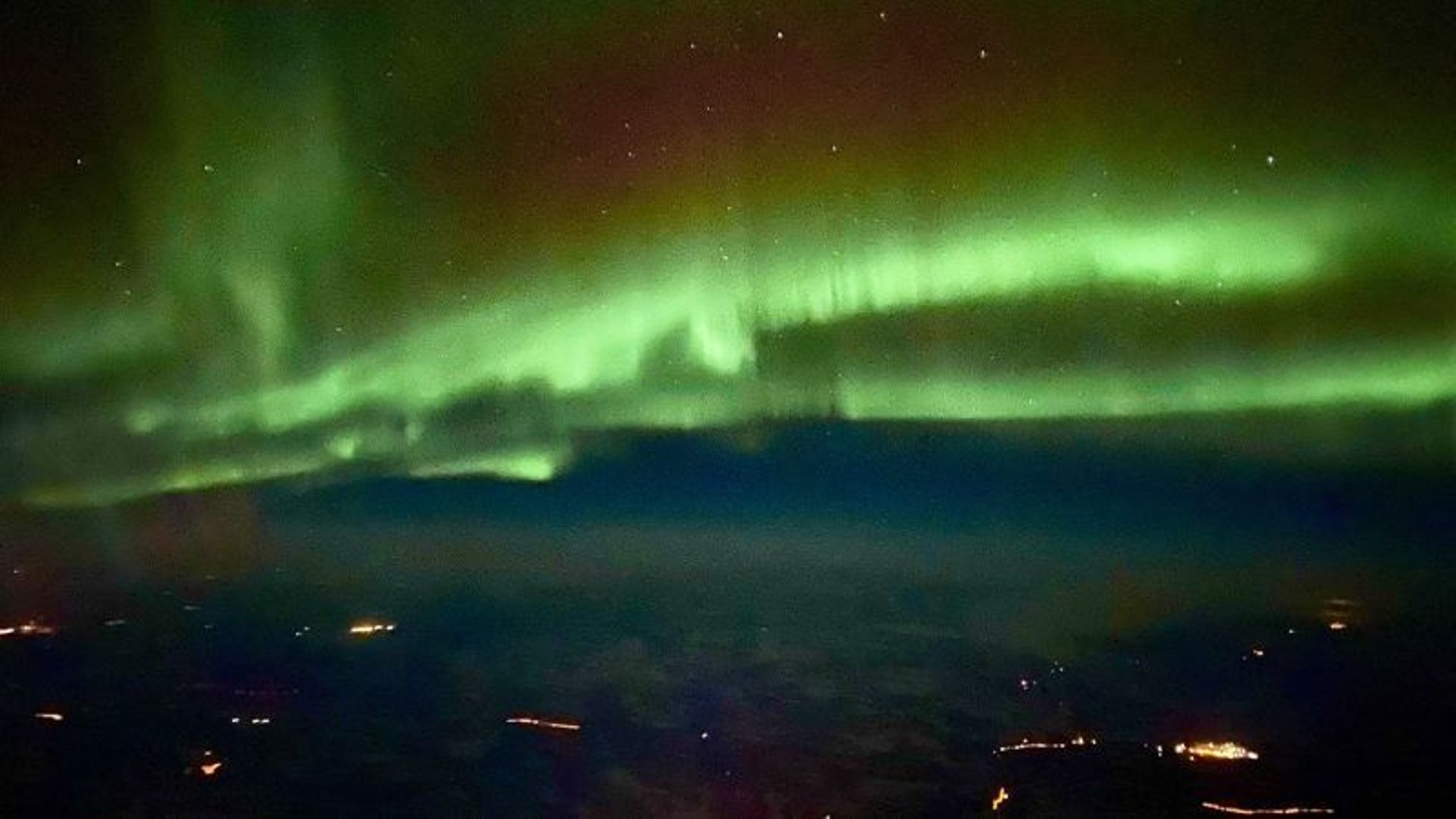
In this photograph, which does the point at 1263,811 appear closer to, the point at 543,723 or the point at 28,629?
the point at 543,723

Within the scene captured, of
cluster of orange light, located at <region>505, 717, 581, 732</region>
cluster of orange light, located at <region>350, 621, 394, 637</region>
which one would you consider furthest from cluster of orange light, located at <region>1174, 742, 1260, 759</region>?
cluster of orange light, located at <region>350, 621, 394, 637</region>

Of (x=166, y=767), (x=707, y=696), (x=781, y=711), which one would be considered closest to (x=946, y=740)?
(x=781, y=711)

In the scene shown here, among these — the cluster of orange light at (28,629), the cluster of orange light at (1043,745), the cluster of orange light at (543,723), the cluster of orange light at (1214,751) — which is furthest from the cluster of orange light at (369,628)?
the cluster of orange light at (1214,751)

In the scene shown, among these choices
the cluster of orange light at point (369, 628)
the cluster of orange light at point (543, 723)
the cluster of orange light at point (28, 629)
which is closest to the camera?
the cluster of orange light at point (543, 723)

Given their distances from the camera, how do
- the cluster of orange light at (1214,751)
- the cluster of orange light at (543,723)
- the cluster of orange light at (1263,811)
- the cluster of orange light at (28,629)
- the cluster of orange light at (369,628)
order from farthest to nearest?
the cluster of orange light at (369,628) < the cluster of orange light at (28,629) < the cluster of orange light at (543,723) < the cluster of orange light at (1214,751) < the cluster of orange light at (1263,811)

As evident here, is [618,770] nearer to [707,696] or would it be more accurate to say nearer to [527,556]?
[707,696]

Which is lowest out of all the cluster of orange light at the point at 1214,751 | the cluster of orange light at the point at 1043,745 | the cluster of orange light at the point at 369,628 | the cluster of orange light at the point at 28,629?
the cluster of orange light at the point at 1214,751

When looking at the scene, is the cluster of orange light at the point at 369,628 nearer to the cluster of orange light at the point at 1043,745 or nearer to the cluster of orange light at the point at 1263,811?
the cluster of orange light at the point at 1043,745
